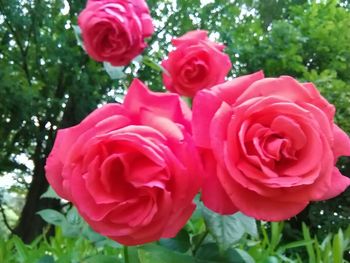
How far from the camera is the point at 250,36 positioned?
4758 millimetres

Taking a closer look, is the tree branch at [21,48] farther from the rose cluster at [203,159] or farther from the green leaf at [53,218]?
the rose cluster at [203,159]

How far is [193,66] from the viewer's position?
0.92 meters

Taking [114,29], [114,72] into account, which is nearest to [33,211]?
[114,72]

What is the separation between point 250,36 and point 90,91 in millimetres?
1401

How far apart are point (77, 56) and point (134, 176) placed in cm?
419

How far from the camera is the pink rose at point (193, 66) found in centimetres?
92

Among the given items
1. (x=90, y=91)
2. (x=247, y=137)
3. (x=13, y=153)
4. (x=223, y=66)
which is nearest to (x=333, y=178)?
(x=247, y=137)

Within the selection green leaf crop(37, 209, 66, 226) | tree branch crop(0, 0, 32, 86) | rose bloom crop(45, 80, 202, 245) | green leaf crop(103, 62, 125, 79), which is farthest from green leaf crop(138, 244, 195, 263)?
tree branch crop(0, 0, 32, 86)

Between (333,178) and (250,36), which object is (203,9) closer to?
(250,36)

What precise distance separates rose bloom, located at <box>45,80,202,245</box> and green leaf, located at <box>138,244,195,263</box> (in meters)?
0.14

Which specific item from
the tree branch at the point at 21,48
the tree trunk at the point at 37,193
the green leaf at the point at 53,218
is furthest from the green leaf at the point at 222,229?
the tree branch at the point at 21,48

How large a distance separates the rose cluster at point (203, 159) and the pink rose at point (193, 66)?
0.37m

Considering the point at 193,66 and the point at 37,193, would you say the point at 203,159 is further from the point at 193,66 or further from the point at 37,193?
the point at 37,193

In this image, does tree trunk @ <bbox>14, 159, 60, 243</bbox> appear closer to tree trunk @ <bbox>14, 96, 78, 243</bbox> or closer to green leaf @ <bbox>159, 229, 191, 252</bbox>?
tree trunk @ <bbox>14, 96, 78, 243</bbox>
